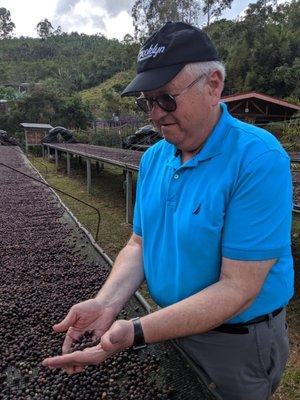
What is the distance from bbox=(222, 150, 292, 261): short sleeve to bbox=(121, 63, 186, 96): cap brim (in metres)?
0.37

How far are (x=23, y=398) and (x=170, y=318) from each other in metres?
1.11

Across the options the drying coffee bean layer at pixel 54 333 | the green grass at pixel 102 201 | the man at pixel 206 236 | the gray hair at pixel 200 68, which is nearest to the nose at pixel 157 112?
the man at pixel 206 236

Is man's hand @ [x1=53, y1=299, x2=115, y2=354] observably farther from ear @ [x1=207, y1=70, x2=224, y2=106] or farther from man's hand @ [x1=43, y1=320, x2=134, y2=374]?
ear @ [x1=207, y1=70, x2=224, y2=106]

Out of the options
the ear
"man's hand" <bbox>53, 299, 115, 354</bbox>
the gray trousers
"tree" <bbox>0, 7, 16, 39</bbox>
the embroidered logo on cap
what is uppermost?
"tree" <bbox>0, 7, 16, 39</bbox>

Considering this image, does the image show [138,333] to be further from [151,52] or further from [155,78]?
Result: [151,52]

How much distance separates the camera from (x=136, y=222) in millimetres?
1681

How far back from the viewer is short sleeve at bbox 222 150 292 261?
1.16 metres

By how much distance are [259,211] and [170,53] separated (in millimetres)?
566

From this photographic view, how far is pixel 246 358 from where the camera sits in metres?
1.44

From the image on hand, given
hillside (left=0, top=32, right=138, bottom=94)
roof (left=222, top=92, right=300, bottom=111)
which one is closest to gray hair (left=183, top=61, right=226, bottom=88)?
roof (left=222, top=92, right=300, bottom=111)

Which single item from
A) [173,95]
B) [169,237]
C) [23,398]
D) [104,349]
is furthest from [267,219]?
[23,398]

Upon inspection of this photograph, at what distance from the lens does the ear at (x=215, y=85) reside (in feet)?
4.10

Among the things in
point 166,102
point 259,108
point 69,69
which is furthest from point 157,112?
point 69,69

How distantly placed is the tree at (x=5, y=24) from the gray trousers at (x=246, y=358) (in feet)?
339
